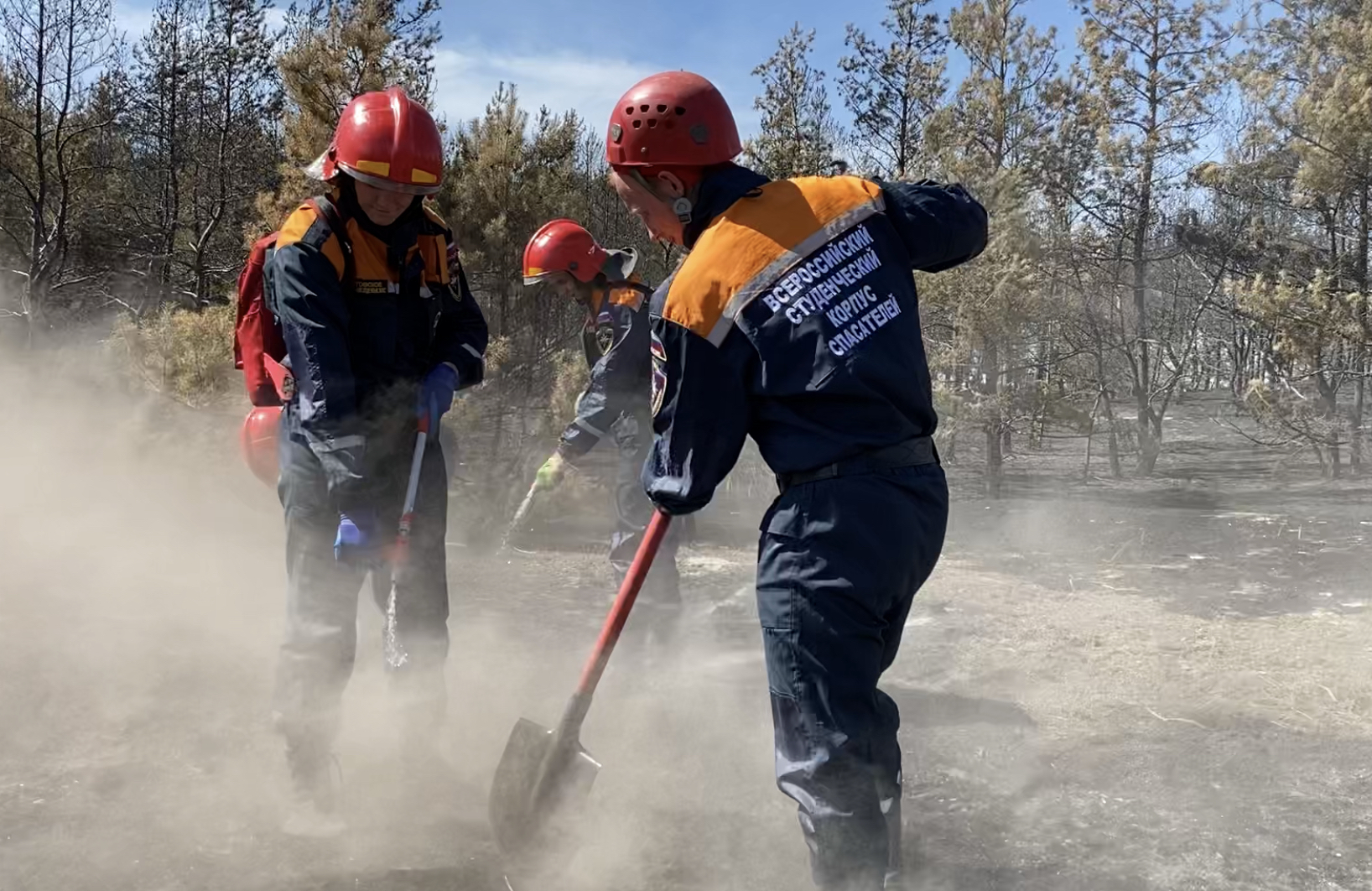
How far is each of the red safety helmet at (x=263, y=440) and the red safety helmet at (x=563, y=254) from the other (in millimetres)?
1794

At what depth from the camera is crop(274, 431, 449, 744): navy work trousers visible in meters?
3.36

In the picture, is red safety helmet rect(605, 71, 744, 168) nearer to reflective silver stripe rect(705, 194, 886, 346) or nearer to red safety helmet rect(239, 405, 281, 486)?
reflective silver stripe rect(705, 194, 886, 346)

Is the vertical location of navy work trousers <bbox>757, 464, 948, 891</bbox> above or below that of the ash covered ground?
above

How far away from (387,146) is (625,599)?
63.4 inches

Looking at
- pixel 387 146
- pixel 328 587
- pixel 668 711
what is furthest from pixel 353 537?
pixel 668 711

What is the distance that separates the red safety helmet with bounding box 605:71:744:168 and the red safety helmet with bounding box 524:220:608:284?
8.44ft

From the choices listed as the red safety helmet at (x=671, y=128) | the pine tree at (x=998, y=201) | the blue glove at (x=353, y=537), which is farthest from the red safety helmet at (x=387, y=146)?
the pine tree at (x=998, y=201)

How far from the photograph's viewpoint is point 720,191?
8.49ft

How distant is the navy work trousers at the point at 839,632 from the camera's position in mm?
2383

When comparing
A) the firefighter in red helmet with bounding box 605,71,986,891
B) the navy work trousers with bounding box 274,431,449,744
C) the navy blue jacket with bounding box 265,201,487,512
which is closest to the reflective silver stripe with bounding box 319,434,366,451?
the navy blue jacket with bounding box 265,201,487,512

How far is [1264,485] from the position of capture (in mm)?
12594

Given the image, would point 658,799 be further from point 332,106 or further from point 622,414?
point 332,106

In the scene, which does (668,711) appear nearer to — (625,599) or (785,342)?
(625,599)

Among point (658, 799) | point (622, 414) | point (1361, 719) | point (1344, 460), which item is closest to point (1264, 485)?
point (1344, 460)
